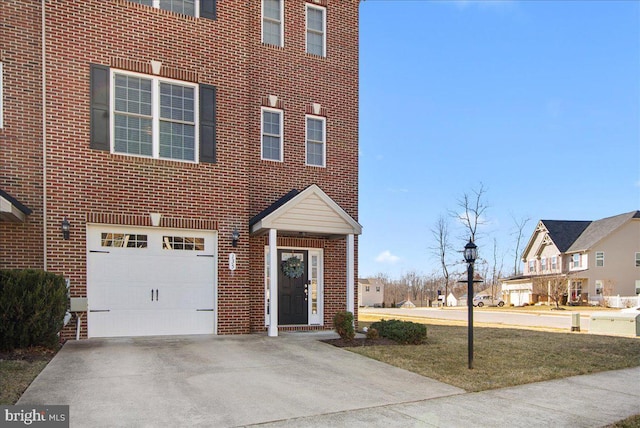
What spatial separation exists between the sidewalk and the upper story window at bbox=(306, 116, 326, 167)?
8243 millimetres

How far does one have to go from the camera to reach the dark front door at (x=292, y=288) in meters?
13.6

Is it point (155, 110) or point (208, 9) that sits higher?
point (208, 9)

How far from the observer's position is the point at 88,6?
11.3 m

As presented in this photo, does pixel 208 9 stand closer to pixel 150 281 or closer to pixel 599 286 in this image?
pixel 150 281

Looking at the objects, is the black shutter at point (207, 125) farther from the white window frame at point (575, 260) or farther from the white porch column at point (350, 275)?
the white window frame at point (575, 260)

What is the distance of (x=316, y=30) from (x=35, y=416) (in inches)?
474

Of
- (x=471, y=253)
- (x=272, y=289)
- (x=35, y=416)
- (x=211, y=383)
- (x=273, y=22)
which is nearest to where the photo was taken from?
(x=35, y=416)

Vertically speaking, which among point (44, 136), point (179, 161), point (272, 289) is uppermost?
point (44, 136)

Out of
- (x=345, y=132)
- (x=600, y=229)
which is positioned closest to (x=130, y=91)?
(x=345, y=132)

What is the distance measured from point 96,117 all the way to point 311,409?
8.15 metres

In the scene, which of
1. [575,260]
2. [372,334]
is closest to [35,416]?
[372,334]

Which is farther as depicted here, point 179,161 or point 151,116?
point 179,161

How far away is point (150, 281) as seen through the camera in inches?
457

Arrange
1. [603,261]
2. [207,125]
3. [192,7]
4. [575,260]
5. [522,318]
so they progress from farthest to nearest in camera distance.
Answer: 1. [575,260]
2. [603,261]
3. [522,318]
4. [192,7]
5. [207,125]
